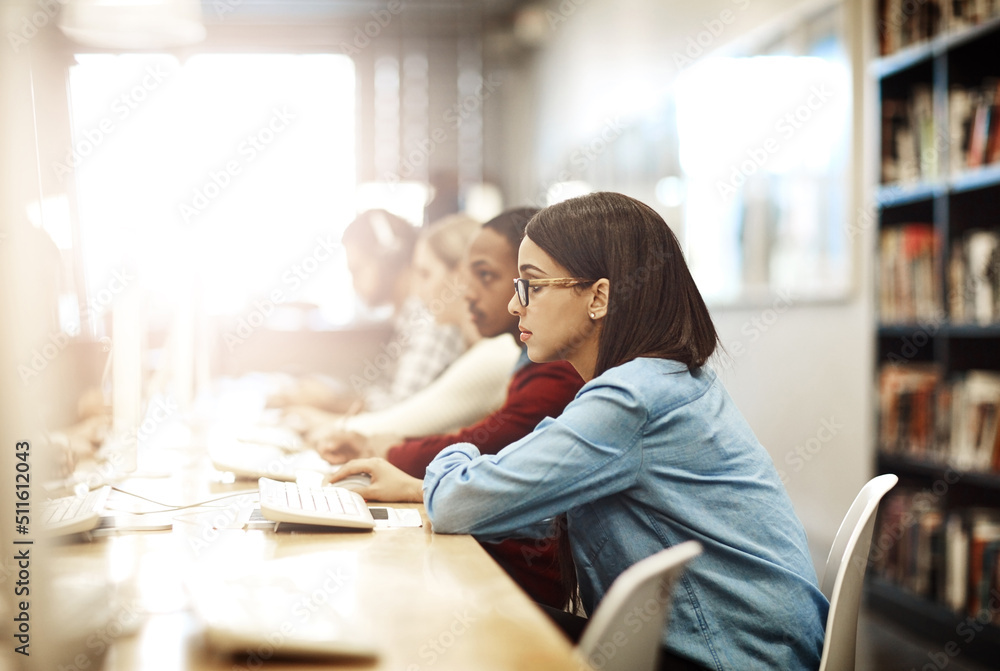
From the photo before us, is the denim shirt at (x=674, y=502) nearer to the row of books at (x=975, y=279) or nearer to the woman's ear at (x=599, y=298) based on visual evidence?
the woman's ear at (x=599, y=298)

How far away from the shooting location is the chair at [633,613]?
83cm

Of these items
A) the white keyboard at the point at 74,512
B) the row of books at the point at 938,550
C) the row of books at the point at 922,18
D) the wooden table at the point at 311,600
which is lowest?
the row of books at the point at 938,550

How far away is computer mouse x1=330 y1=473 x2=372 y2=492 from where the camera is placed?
4.76ft

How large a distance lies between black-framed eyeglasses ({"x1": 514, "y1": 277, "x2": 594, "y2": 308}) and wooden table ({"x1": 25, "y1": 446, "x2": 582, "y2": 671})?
0.35 meters

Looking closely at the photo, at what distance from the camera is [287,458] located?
181cm

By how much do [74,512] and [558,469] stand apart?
1.84ft

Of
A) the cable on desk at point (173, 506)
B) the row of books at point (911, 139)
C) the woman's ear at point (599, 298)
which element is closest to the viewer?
the woman's ear at point (599, 298)
